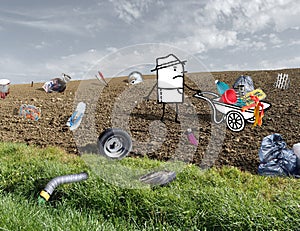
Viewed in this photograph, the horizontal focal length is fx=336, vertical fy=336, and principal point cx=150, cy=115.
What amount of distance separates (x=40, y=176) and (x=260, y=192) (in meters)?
2.28

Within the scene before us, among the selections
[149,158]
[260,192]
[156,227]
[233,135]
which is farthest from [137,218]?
[233,135]

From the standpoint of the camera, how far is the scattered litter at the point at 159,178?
131 inches

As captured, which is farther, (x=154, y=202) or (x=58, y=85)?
(x=58, y=85)

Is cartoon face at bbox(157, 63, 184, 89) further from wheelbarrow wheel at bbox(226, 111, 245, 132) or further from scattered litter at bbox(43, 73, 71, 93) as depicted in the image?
scattered litter at bbox(43, 73, 71, 93)

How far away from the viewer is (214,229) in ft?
8.64

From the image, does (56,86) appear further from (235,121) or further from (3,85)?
(235,121)

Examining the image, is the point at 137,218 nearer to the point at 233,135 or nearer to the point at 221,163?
the point at 221,163

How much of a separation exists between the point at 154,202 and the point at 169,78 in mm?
1805

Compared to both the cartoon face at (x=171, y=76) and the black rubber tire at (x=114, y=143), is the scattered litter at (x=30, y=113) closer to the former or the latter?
the black rubber tire at (x=114, y=143)

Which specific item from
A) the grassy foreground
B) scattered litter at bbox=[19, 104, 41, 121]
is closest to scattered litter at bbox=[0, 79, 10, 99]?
scattered litter at bbox=[19, 104, 41, 121]

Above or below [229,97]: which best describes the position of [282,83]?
above

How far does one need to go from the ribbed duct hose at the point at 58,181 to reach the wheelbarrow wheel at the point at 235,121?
2779mm

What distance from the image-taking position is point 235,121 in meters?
5.32

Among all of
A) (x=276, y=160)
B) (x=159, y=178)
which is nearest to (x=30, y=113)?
(x=159, y=178)
